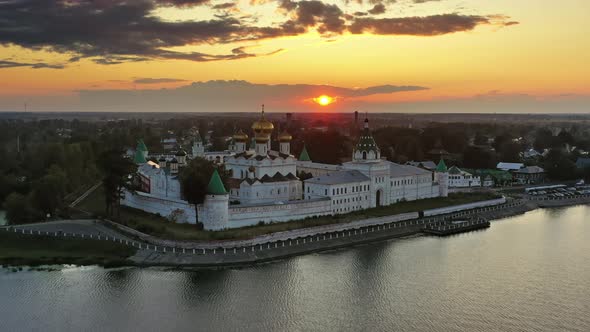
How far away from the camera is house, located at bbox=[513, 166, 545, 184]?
48128mm

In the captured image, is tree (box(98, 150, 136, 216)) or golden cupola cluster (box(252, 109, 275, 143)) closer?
tree (box(98, 150, 136, 216))

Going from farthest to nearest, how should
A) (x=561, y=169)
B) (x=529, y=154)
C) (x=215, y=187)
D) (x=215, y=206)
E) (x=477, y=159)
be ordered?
(x=529, y=154) < (x=477, y=159) < (x=561, y=169) < (x=215, y=206) < (x=215, y=187)

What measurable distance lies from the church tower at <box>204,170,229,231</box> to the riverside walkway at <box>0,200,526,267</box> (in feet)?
5.35

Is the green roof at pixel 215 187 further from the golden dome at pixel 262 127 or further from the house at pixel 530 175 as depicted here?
the house at pixel 530 175

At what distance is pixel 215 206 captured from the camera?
1005 inches

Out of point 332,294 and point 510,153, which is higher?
point 510,153

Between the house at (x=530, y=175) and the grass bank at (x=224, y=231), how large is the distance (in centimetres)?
1272

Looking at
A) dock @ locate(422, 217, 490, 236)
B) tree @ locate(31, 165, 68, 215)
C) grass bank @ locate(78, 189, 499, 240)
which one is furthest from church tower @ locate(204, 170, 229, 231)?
dock @ locate(422, 217, 490, 236)

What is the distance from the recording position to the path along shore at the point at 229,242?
76.2ft

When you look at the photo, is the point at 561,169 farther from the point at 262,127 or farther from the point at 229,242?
the point at 229,242

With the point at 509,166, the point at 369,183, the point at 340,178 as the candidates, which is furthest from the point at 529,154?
the point at 340,178

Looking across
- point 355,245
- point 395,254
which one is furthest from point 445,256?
point 355,245

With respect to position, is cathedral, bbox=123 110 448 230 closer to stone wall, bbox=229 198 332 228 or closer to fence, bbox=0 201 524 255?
stone wall, bbox=229 198 332 228

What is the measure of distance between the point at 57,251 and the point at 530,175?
37.0 meters
